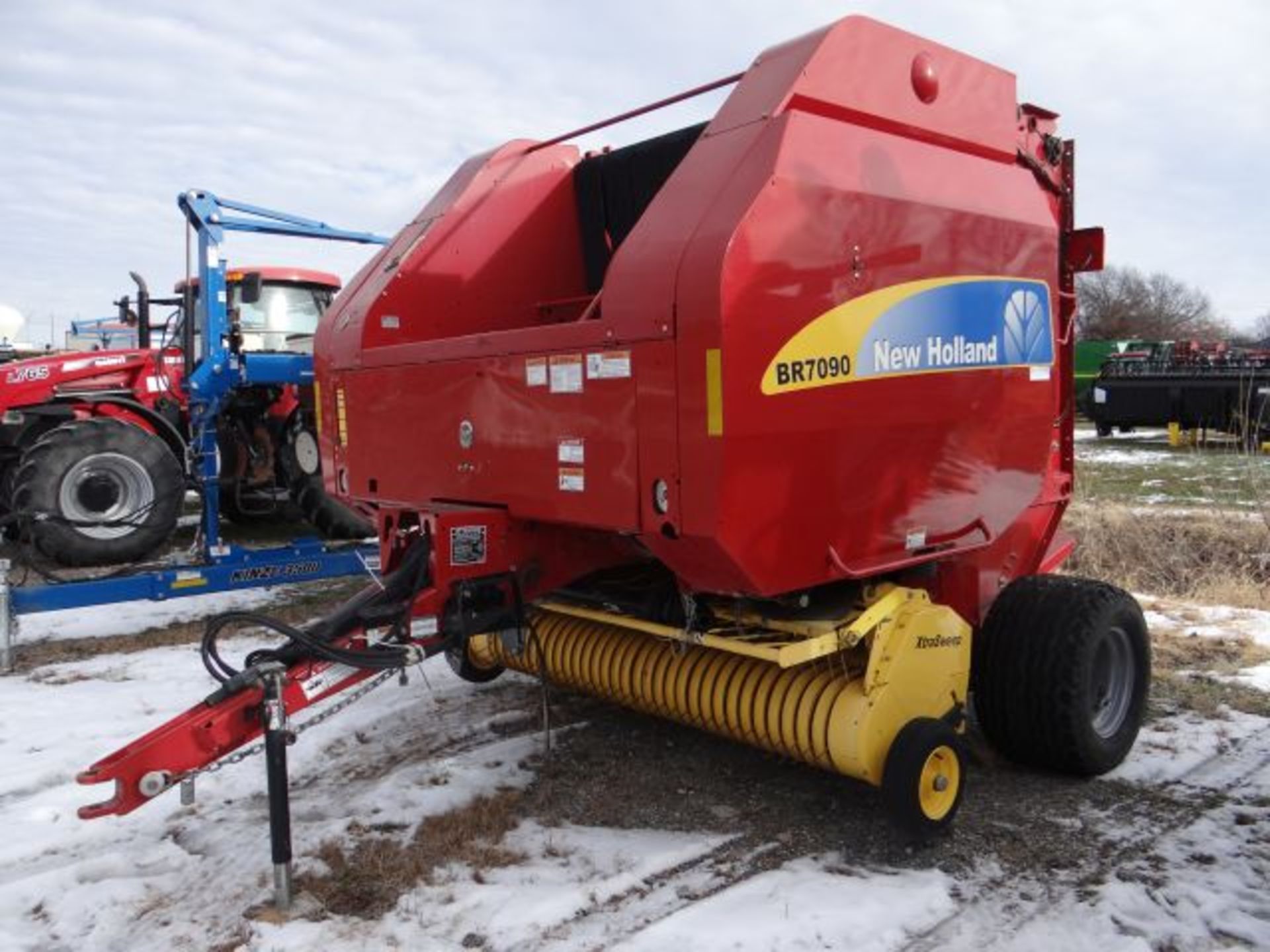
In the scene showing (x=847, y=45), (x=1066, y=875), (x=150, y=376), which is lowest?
(x=1066, y=875)

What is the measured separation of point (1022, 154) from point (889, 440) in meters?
1.39

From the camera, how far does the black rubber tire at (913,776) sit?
3.05 m

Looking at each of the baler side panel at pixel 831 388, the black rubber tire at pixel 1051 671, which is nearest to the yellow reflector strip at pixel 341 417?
the baler side panel at pixel 831 388

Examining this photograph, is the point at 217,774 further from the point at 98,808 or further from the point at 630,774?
the point at 630,774

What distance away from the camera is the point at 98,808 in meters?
2.63

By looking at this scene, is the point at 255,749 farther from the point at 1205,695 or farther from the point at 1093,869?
the point at 1205,695

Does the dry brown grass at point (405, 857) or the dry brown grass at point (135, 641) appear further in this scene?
the dry brown grass at point (135, 641)

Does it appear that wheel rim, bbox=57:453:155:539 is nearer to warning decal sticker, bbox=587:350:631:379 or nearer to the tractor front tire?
the tractor front tire

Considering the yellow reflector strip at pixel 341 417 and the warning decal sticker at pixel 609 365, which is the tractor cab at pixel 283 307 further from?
the warning decal sticker at pixel 609 365

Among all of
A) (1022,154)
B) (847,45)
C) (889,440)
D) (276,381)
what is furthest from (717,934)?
(276,381)

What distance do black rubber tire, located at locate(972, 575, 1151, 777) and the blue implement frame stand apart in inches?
146

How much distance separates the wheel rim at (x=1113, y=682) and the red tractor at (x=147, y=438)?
4.73 m

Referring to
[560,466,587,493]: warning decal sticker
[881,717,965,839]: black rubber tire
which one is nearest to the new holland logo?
[881,717,965,839]: black rubber tire

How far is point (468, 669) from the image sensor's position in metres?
4.70
